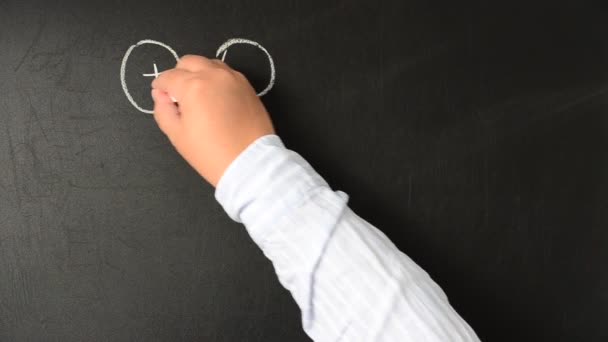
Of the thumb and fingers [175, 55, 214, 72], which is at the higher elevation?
fingers [175, 55, 214, 72]

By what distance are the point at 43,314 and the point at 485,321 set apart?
1.67 ft

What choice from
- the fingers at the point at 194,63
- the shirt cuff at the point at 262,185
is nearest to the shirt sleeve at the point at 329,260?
the shirt cuff at the point at 262,185

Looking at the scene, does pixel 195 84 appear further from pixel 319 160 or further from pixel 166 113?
pixel 319 160

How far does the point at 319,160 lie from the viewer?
0.60 m

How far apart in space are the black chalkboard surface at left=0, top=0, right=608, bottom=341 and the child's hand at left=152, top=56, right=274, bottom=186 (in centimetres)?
6

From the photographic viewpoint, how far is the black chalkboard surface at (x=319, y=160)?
542 mm

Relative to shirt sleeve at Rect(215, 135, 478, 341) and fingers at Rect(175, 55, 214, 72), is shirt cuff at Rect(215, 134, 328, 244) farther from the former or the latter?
fingers at Rect(175, 55, 214, 72)

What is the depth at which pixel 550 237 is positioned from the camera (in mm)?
668

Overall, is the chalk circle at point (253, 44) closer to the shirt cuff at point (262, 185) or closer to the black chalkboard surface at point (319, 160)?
the black chalkboard surface at point (319, 160)

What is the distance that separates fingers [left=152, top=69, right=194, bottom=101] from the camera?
493mm

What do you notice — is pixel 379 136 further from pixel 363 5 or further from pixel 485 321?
pixel 485 321

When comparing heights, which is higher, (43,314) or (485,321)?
(43,314)

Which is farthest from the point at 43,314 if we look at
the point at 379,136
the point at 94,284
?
the point at 379,136

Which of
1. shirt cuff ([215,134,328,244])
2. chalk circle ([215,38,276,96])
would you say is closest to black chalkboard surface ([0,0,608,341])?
chalk circle ([215,38,276,96])
